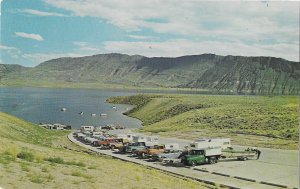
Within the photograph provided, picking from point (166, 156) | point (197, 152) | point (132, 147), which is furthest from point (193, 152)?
point (132, 147)

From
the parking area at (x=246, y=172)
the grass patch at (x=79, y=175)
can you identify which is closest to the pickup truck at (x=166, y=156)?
the parking area at (x=246, y=172)

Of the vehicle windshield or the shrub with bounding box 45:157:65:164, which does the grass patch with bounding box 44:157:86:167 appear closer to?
the shrub with bounding box 45:157:65:164

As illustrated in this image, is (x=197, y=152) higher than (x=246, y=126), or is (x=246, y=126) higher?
(x=246, y=126)

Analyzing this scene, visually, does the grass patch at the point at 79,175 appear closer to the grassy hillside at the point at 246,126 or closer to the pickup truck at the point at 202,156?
the pickup truck at the point at 202,156

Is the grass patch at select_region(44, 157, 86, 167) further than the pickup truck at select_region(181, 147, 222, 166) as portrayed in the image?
No

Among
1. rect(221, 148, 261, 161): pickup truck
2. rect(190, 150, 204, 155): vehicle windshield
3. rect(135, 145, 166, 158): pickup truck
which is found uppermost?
rect(190, 150, 204, 155): vehicle windshield

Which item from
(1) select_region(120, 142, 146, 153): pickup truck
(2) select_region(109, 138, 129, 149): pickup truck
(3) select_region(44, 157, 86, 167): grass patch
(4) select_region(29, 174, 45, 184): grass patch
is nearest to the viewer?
(4) select_region(29, 174, 45, 184): grass patch

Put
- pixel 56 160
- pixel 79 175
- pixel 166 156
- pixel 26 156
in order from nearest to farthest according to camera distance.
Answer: pixel 79 175, pixel 26 156, pixel 56 160, pixel 166 156

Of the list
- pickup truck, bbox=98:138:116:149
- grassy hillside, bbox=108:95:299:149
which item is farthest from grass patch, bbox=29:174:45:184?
grassy hillside, bbox=108:95:299:149

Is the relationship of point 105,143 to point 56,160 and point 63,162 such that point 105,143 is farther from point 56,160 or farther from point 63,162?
point 63,162

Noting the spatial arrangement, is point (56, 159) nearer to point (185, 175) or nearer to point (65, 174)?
point (65, 174)

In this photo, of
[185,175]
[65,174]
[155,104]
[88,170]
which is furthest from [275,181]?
[155,104]
